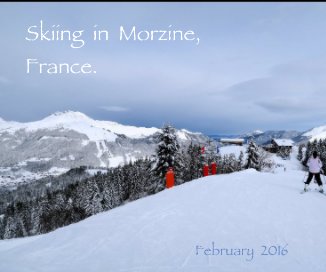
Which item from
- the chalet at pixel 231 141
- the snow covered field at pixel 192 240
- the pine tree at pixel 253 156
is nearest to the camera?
the snow covered field at pixel 192 240

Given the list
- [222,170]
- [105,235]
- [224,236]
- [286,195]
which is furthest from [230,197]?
[222,170]

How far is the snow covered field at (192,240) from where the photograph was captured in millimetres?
7184

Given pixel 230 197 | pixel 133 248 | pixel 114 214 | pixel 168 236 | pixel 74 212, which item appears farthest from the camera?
pixel 74 212

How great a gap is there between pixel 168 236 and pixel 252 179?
1044 cm

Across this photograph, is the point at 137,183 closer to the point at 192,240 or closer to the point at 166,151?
the point at 166,151

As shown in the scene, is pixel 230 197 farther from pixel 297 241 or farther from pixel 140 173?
pixel 140 173

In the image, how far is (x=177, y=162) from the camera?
38.6 metres

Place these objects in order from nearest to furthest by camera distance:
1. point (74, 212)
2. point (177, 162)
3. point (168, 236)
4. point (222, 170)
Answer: point (168, 236) → point (177, 162) → point (222, 170) → point (74, 212)

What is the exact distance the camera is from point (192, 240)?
8.44 metres

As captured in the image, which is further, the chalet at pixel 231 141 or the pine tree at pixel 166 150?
the chalet at pixel 231 141

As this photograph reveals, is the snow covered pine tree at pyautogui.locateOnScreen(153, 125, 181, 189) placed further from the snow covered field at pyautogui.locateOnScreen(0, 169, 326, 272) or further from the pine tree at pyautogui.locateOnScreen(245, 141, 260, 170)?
the snow covered field at pyautogui.locateOnScreen(0, 169, 326, 272)

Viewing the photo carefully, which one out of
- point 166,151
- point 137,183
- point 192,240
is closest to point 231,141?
point 137,183

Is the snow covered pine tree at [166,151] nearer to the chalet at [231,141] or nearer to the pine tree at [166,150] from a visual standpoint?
the pine tree at [166,150]

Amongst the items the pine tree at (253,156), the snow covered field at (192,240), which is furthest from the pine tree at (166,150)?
the snow covered field at (192,240)
